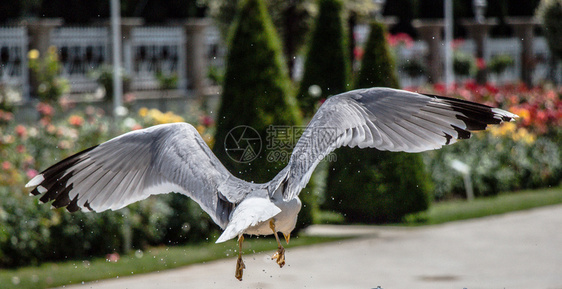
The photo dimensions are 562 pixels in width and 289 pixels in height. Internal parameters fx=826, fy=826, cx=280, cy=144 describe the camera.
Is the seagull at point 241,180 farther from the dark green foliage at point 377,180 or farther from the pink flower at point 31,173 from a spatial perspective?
the dark green foliage at point 377,180

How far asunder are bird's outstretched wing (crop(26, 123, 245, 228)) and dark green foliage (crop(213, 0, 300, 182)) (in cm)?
399

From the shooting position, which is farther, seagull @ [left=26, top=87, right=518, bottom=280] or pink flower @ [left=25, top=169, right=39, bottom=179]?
pink flower @ [left=25, top=169, right=39, bottom=179]

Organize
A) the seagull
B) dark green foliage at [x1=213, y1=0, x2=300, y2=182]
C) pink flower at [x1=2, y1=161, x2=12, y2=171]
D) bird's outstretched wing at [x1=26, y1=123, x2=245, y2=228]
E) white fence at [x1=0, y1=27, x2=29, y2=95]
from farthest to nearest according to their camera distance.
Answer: white fence at [x1=0, y1=27, x2=29, y2=95], dark green foliage at [x1=213, y1=0, x2=300, y2=182], pink flower at [x1=2, y1=161, x2=12, y2=171], bird's outstretched wing at [x1=26, y1=123, x2=245, y2=228], the seagull

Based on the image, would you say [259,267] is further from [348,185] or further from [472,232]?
[472,232]

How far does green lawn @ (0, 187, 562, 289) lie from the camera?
674cm

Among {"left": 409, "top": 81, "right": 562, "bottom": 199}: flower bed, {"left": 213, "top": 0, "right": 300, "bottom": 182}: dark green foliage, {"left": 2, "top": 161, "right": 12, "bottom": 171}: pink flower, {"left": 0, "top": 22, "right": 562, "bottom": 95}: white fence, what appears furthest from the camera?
{"left": 0, "top": 22, "right": 562, "bottom": 95}: white fence

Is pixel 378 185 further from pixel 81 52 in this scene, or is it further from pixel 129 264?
pixel 81 52

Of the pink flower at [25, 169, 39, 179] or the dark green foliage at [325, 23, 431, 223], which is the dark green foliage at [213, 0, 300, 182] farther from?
the pink flower at [25, 169, 39, 179]

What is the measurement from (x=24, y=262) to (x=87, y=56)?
37.1 feet

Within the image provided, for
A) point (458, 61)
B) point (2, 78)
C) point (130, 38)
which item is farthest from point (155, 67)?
point (458, 61)

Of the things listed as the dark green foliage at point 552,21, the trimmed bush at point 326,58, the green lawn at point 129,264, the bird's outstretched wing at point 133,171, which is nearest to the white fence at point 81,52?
the trimmed bush at point 326,58

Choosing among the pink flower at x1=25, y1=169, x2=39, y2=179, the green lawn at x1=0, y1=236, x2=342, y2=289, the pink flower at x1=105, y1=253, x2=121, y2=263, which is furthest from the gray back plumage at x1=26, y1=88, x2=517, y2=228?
the pink flower at x1=25, y1=169, x2=39, y2=179

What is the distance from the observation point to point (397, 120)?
12.5 ft

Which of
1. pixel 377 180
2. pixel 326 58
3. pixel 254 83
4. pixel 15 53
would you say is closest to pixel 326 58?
pixel 326 58
